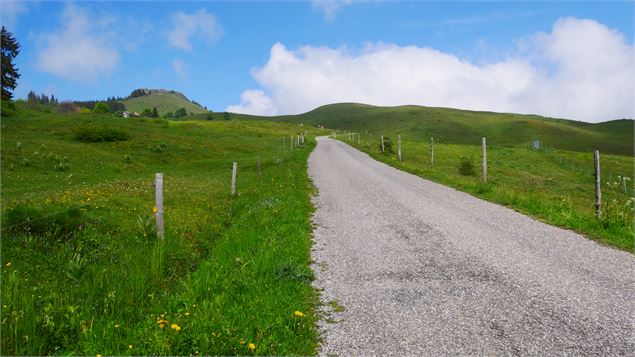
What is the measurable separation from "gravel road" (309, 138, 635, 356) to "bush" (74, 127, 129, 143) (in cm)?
4259

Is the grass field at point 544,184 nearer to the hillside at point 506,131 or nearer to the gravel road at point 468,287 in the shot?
the gravel road at point 468,287

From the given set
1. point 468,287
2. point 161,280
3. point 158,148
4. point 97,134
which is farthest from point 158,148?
point 468,287

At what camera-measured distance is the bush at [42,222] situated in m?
10.2

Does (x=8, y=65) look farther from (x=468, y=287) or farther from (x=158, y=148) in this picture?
(x=468, y=287)

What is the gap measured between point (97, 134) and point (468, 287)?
50082mm

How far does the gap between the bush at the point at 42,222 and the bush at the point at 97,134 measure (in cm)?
4050

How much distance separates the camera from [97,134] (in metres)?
47.2

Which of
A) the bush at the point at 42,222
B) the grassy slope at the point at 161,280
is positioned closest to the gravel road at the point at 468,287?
the grassy slope at the point at 161,280

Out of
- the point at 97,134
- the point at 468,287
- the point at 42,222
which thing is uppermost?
the point at 97,134

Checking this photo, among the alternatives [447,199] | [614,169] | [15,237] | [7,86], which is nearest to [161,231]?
[15,237]

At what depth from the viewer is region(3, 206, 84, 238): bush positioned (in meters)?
10.2

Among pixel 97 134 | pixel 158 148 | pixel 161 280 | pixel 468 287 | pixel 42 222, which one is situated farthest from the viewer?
pixel 97 134

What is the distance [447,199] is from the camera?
56.5 ft

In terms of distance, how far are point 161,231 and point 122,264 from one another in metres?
2.26
